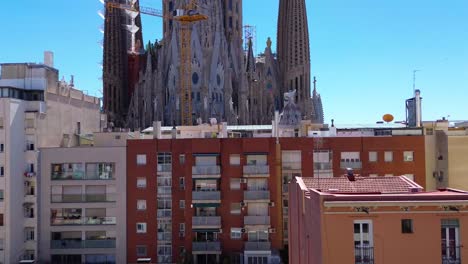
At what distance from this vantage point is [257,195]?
43469 millimetres

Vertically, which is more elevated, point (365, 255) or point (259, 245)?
point (365, 255)

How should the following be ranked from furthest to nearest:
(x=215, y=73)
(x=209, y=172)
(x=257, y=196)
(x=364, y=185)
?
(x=215, y=73), (x=209, y=172), (x=257, y=196), (x=364, y=185)

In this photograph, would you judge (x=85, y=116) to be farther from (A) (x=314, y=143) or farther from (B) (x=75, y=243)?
(A) (x=314, y=143)

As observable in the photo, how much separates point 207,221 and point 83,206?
303 inches

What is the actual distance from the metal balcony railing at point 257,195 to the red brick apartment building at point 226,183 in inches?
2.4

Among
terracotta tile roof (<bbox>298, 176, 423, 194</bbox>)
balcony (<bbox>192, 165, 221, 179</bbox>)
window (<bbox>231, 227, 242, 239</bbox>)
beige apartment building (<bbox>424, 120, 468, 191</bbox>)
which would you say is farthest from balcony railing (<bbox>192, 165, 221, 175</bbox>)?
terracotta tile roof (<bbox>298, 176, 423, 194</bbox>)

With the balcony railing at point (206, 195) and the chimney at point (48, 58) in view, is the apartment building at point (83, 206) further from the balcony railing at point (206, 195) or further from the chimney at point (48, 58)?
the chimney at point (48, 58)

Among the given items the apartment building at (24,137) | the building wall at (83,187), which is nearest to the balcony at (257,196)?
the building wall at (83,187)

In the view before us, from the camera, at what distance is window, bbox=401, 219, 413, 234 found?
16578 mm

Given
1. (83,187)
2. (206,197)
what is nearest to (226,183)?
(206,197)

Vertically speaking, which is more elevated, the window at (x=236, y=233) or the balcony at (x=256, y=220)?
the balcony at (x=256, y=220)

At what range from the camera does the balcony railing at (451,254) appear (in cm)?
1647

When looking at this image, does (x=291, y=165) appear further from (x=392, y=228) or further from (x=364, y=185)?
(x=392, y=228)

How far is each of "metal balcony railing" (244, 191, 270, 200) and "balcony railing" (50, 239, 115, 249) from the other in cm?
870
